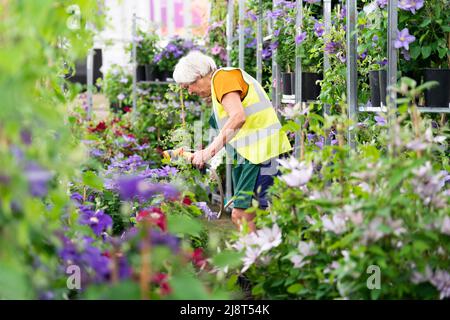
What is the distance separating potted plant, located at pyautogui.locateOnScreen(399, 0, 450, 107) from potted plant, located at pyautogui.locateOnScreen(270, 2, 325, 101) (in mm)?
1020

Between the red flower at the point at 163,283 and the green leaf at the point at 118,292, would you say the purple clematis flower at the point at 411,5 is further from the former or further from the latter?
the green leaf at the point at 118,292

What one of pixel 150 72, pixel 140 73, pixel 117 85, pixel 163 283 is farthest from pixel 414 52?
pixel 117 85

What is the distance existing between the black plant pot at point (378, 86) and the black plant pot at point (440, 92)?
0.63 feet

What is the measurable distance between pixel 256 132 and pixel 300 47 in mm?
1091

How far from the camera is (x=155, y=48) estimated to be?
26.7 feet

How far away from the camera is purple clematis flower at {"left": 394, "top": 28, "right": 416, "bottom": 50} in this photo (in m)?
3.10

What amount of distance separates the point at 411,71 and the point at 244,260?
1509 millimetres

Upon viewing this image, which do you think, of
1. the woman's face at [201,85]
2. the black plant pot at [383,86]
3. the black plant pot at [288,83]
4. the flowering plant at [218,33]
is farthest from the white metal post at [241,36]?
the black plant pot at [383,86]

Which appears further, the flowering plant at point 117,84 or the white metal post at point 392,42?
the flowering plant at point 117,84

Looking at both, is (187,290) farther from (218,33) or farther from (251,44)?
(218,33)

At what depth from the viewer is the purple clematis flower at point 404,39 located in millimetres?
3096

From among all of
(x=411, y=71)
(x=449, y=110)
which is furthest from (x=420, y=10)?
(x=449, y=110)

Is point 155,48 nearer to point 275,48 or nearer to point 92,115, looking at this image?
point 92,115

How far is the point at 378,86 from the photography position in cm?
339
